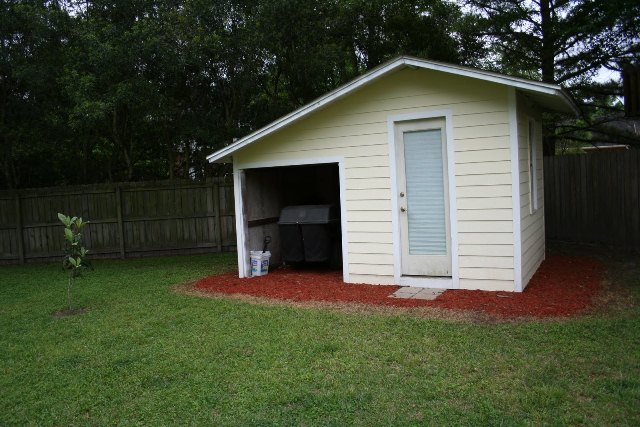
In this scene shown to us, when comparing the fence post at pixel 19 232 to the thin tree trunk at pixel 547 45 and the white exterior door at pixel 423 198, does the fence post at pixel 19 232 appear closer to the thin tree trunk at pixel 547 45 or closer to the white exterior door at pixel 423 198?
the white exterior door at pixel 423 198

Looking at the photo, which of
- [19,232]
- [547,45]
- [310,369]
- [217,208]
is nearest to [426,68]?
[310,369]

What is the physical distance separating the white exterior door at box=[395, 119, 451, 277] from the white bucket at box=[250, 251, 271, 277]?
2633 mm

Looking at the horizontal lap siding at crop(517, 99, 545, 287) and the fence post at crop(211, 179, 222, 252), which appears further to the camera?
the fence post at crop(211, 179, 222, 252)

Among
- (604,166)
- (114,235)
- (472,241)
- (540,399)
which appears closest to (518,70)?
(604,166)

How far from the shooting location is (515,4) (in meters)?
12.4

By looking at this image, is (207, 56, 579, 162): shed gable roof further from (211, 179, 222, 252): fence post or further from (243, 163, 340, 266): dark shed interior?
(211, 179, 222, 252): fence post

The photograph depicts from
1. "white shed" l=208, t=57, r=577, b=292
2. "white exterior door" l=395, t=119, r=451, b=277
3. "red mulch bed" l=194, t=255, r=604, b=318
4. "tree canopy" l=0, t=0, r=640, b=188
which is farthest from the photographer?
"tree canopy" l=0, t=0, r=640, b=188

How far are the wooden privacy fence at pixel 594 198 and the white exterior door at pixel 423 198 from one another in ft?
17.5

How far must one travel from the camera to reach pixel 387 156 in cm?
773

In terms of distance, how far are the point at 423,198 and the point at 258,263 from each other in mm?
3151

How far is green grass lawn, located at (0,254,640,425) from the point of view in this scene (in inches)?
147

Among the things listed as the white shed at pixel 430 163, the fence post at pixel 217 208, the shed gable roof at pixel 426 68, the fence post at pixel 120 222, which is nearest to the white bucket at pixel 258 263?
the white shed at pixel 430 163

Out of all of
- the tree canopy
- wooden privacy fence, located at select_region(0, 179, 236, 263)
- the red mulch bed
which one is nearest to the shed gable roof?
the red mulch bed

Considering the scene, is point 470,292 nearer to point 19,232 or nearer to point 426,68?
point 426,68
